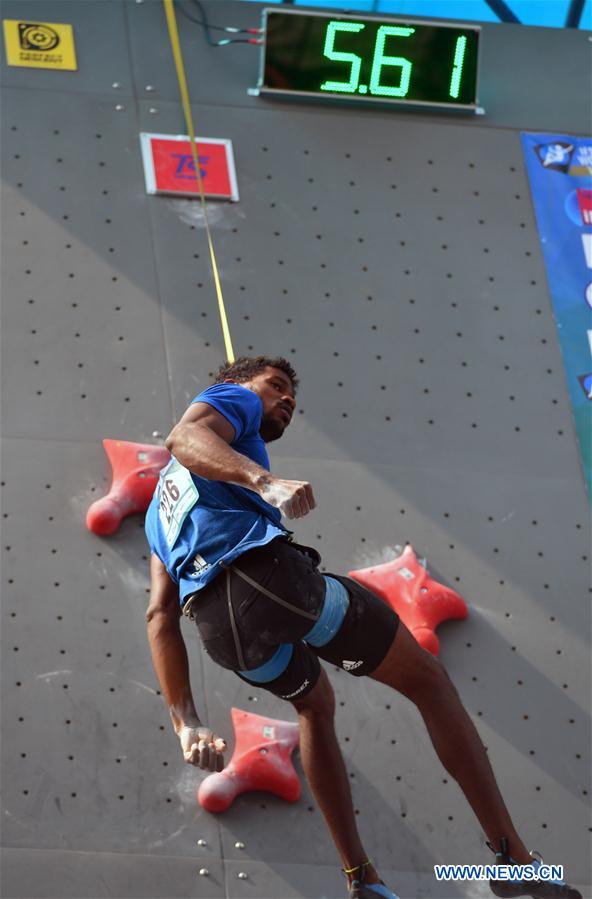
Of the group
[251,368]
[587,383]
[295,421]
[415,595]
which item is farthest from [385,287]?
[251,368]

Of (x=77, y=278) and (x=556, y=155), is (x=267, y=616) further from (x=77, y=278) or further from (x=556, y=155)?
(x=556, y=155)

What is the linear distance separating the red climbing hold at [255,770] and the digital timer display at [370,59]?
284 centimetres

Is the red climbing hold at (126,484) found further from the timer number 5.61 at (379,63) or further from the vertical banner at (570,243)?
the timer number 5.61 at (379,63)

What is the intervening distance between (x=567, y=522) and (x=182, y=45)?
2615 millimetres

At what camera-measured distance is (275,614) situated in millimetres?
3330

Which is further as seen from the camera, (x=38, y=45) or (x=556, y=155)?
(x=556, y=155)

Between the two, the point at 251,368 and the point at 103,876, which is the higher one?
the point at 251,368

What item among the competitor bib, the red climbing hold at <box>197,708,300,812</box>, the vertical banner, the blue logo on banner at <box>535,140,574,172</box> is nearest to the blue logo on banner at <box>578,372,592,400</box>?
the vertical banner

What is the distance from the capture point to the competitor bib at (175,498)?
11.1ft

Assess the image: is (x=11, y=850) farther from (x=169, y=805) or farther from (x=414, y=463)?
(x=414, y=463)

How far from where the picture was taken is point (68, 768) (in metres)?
4.45

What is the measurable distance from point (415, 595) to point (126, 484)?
1.04m

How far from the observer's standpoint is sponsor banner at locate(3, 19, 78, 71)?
19.5 feet

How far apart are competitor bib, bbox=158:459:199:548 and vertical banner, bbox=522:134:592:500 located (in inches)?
91.2
